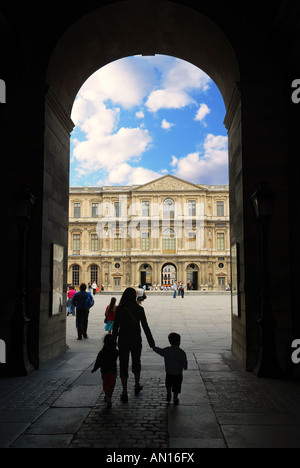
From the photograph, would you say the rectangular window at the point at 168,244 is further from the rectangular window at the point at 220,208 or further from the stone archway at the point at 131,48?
the stone archway at the point at 131,48

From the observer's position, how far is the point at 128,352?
5148 mm

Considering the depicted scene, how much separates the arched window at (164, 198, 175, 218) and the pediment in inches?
60.7

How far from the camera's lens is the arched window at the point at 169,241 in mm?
54719

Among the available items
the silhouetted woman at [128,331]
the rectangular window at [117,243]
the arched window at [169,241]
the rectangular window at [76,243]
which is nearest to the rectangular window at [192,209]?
the arched window at [169,241]

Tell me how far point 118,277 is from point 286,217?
4949cm

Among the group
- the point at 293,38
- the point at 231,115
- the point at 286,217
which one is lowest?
the point at 286,217

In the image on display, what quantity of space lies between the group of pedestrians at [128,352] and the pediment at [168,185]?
50956mm

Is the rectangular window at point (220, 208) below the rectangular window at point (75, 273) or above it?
above

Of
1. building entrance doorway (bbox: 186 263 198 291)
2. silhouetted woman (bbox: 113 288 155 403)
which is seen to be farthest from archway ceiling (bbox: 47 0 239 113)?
building entrance doorway (bbox: 186 263 198 291)

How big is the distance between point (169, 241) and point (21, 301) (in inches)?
1919

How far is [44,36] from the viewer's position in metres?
7.24

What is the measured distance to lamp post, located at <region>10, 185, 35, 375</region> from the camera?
6367mm

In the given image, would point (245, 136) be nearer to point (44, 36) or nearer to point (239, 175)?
point (239, 175)

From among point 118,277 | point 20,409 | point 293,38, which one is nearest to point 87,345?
point 20,409
